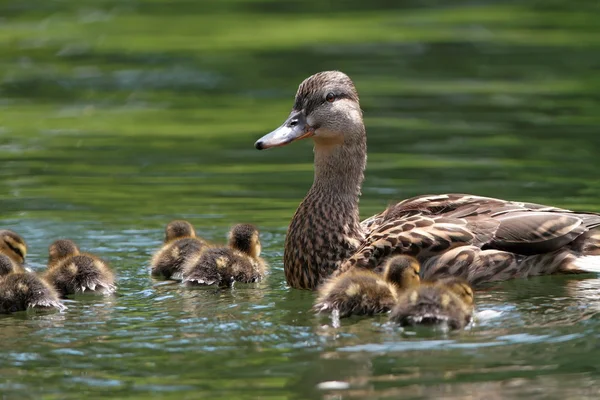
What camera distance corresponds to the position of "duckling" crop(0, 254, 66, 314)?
24.0ft

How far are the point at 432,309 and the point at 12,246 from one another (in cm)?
300

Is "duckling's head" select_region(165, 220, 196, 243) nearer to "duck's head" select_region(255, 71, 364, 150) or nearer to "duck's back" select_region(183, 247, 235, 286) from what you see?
"duck's back" select_region(183, 247, 235, 286)

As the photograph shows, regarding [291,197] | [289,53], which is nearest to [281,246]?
[291,197]

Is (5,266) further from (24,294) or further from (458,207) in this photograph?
(458,207)

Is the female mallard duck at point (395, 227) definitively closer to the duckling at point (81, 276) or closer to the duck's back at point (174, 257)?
the duck's back at point (174, 257)

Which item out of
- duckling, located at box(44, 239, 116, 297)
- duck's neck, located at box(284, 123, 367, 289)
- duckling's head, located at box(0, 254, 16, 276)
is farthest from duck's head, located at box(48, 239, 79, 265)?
duck's neck, located at box(284, 123, 367, 289)

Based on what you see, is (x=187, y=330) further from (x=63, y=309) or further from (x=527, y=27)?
(x=527, y=27)

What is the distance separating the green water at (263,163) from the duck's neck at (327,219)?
0.80ft

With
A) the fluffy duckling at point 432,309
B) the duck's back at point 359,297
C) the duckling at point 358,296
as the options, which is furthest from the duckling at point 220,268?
the fluffy duckling at point 432,309

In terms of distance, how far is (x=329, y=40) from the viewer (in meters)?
16.3

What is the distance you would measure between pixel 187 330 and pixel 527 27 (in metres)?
11.1

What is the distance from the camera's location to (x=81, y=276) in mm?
7926

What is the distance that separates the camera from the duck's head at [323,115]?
27.3 ft

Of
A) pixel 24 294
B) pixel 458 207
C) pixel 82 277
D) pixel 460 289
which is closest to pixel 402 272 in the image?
pixel 460 289
